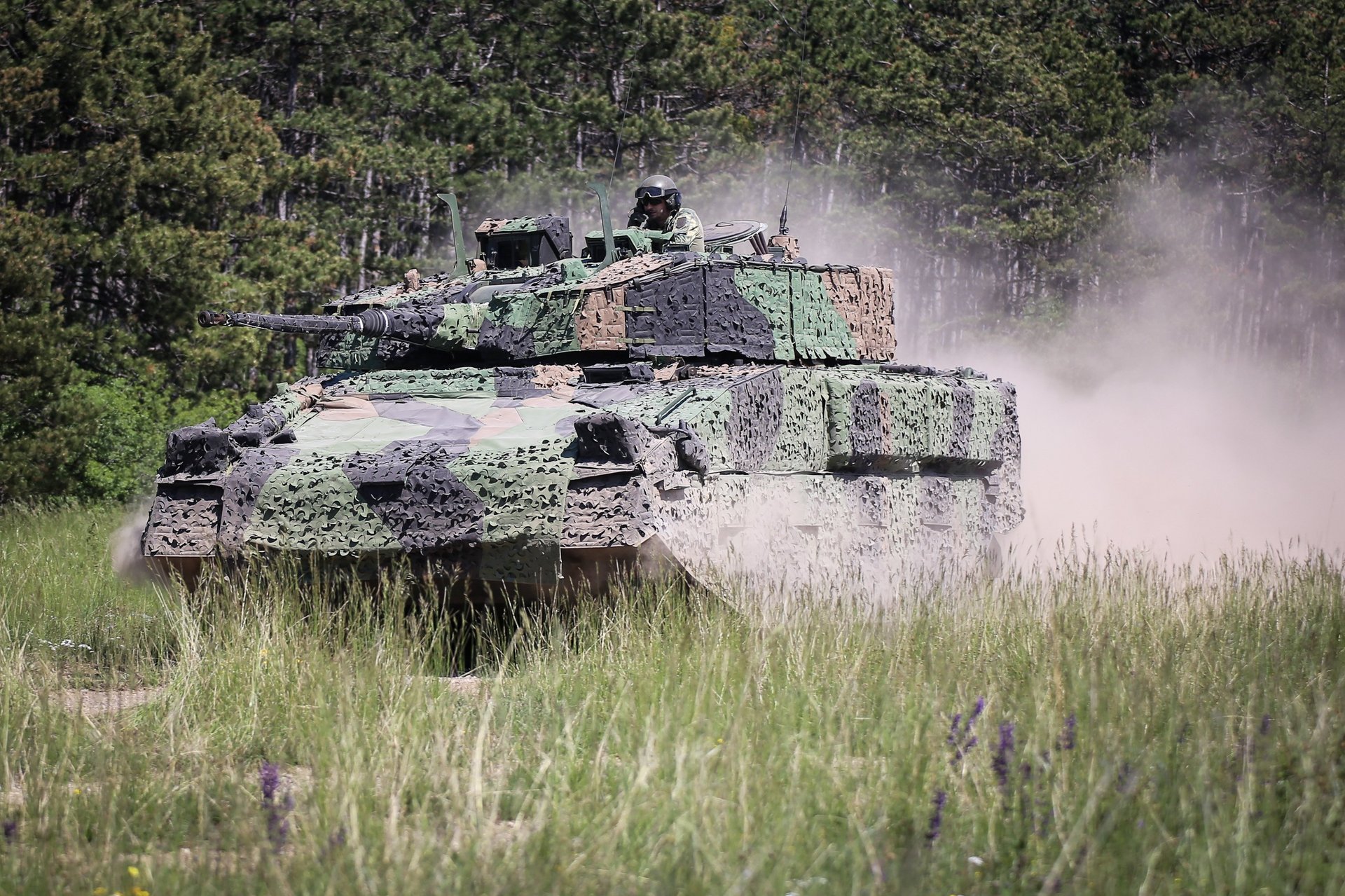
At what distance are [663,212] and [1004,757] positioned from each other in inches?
291

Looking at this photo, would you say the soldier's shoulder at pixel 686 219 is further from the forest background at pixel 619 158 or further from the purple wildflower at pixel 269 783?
the purple wildflower at pixel 269 783

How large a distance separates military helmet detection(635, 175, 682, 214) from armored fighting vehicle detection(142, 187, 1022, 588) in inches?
16.6

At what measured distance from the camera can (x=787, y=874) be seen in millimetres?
4258

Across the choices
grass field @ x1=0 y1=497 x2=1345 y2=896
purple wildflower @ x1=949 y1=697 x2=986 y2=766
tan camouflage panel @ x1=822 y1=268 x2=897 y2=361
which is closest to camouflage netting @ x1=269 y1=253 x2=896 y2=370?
tan camouflage panel @ x1=822 y1=268 x2=897 y2=361

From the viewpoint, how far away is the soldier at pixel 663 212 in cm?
1126

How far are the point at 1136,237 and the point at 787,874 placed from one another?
29.1 metres

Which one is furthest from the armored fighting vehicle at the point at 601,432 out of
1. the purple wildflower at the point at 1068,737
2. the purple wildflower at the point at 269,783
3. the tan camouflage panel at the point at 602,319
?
the purple wildflower at the point at 269,783

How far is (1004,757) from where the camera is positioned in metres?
4.78

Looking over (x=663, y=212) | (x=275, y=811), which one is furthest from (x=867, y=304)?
(x=275, y=811)

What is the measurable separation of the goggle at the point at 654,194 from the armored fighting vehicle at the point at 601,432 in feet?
1.34

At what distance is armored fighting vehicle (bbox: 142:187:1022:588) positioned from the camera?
309 inches

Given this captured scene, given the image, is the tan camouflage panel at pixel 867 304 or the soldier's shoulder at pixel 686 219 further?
the soldier's shoulder at pixel 686 219

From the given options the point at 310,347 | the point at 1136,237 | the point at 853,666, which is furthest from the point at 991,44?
the point at 853,666

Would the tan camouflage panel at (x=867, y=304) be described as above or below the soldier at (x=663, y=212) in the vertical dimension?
below
